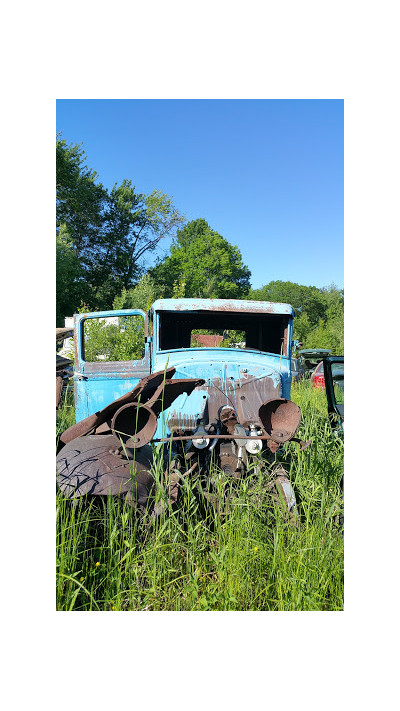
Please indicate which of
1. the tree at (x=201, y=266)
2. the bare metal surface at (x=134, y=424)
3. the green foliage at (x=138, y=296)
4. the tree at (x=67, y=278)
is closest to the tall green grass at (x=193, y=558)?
the bare metal surface at (x=134, y=424)

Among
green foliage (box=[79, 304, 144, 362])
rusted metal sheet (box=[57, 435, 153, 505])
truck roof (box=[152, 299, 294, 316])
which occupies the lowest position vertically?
rusted metal sheet (box=[57, 435, 153, 505])

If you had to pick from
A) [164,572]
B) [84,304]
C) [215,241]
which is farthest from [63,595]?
[215,241]

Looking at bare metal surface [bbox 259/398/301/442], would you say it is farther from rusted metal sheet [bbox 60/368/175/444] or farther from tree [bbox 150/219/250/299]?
tree [bbox 150/219/250/299]

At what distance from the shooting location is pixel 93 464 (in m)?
1.91

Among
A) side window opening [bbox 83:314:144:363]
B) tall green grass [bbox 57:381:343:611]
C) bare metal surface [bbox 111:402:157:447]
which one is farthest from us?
side window opening [bbox 83:314:144:363]

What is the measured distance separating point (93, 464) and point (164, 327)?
2.06 metres

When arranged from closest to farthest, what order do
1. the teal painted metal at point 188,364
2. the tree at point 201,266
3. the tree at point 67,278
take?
the tree at point 67,278 < the teal painted metal at point 188,364 < the tree at point 201,266

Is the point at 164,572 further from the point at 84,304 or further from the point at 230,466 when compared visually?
the point at 84,304

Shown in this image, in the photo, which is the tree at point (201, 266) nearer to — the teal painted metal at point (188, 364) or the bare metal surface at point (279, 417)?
the teal painted metal at point (188, 364)

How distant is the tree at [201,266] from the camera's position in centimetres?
582

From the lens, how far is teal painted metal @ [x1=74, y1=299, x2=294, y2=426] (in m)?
3.06

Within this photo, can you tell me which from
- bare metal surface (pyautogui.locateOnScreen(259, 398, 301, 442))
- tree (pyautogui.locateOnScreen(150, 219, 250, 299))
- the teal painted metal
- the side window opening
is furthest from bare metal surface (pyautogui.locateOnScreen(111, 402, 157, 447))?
tree (pyautogui.locateOnScreen(150, 219, 250, 299))

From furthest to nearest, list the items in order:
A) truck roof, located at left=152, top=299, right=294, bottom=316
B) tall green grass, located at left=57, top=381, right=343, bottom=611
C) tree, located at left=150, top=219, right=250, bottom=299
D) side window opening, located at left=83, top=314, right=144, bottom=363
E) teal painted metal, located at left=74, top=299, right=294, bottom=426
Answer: tree, located at left=150, top=219, right=250, bottom=299 → side window opening, located at left=83, top=314, right=144, bottom=363 → truck roof, located at left=152, top=299, right=294, bottom=316 → teal painted metal, located at left=74, top=299, right=294, bottom=426 → tall green grass, located at left=57, top=381, right=343, bottom=611

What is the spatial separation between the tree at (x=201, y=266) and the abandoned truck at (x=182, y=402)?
1.51m
